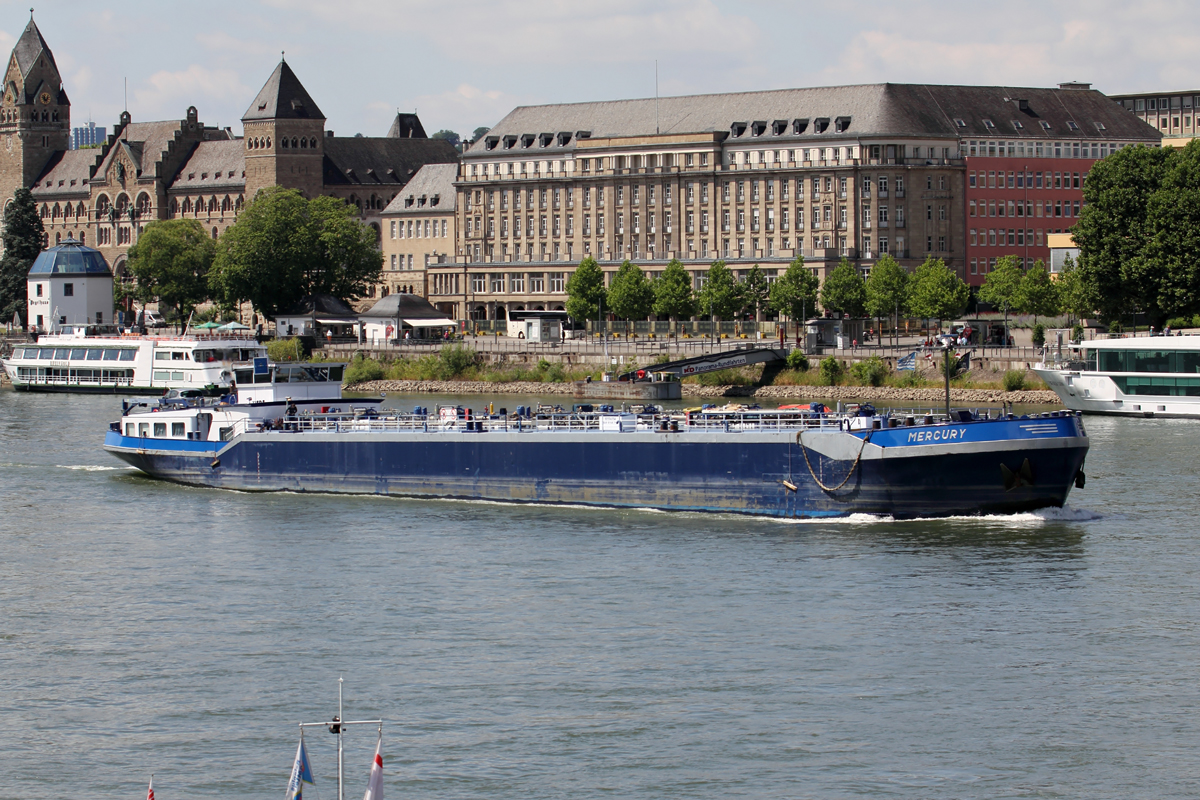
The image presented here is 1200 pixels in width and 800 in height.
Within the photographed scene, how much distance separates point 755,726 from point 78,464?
160 feet

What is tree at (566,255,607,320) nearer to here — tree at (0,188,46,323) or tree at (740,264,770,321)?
tree at (740,264,770,321)

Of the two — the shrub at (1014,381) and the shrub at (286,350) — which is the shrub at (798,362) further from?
the shrub at (286,350)

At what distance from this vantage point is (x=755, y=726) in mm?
31922

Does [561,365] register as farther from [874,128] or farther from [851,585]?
[851,585]

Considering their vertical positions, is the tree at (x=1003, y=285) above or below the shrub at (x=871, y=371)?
above

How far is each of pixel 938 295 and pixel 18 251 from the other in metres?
103

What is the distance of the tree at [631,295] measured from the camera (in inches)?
5335

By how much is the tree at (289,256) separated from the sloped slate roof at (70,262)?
11424 mm

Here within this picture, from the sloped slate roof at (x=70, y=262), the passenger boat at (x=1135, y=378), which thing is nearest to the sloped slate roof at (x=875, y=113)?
the sloped slate roof at (x=70, y=262)

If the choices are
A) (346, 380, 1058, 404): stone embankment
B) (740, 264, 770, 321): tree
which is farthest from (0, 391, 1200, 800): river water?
(740, 264, 770, 321): tree

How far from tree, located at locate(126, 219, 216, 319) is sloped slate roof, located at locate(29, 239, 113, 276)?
19939 millimetres

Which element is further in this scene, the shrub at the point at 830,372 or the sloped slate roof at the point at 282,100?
the sloped slate roof at the point at 282,100

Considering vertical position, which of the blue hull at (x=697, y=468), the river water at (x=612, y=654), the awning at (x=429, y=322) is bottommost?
the river water at (x=612, y=654)

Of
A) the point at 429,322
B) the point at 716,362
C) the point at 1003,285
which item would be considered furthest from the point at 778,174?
the point at 716,362
